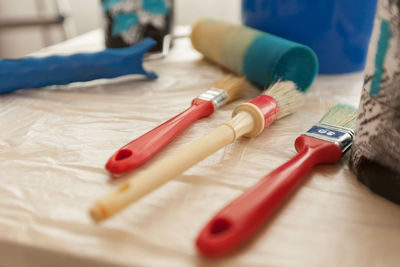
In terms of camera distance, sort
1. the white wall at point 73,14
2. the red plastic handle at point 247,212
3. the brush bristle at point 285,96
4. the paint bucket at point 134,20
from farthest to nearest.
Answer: the white wall at point 73,14 → the paint bucket at point 134,20 → the brush bristle at point 285,96 → the red plastic handle at point 247,212

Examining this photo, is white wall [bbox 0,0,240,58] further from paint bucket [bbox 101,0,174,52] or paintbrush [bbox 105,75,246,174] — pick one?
paintbrush [bbox 105,75,246,174]

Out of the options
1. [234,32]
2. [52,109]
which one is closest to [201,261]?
[52,109]

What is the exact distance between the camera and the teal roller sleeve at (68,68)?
0.59 metres

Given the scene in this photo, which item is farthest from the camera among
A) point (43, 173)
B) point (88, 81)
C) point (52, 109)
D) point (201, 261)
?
point (88, 81)

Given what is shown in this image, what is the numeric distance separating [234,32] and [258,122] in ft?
0.96

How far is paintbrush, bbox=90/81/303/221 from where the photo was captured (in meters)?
0.28

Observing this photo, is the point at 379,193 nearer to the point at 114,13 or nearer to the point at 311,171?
the point at 311,171

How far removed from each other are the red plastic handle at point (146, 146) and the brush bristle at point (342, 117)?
6.5 inches

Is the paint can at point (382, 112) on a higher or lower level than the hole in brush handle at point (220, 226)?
higher

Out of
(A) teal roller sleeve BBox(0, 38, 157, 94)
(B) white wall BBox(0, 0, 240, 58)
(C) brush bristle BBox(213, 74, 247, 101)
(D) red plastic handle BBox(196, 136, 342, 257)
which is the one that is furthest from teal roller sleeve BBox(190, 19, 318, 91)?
(B) white wall BBox(0, 0, 240, 58)

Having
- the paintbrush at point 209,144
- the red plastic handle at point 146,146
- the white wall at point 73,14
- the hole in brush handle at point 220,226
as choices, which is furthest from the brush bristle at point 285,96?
the white wall at point 73,14

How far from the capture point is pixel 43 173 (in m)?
0.38

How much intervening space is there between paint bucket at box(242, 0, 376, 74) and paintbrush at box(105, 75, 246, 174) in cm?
15

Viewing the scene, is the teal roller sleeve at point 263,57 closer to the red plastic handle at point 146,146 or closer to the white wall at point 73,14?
the red plastic handle at point 146,146
